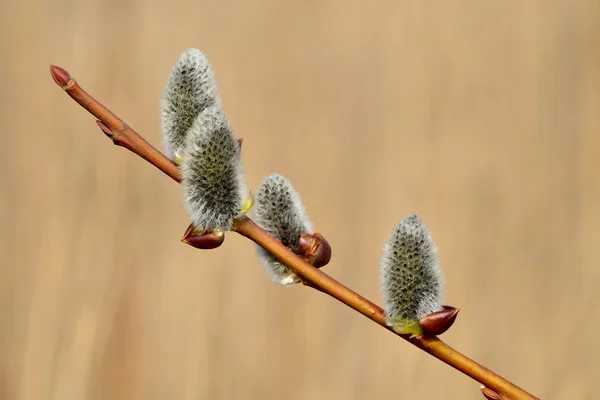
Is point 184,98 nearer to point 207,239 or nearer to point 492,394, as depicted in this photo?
point 207,239

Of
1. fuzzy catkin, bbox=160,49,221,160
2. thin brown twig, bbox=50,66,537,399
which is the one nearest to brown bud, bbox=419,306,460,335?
thin brown twig, bbox=50,66,537,399

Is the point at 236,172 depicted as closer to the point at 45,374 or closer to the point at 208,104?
the point at 208,104

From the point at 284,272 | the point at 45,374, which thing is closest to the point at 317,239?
the point at 284,272

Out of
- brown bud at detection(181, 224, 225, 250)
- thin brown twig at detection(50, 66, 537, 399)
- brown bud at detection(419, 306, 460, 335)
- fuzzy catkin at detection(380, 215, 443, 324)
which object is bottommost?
→ brown bud at detection(181, 224, 225, 250)

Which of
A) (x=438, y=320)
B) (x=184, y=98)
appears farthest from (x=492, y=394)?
(x=184, y=98)

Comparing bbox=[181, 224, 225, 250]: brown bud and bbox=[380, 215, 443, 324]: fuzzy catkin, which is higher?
bbox=[380, 215, 443, 324]: fuzzy catkin

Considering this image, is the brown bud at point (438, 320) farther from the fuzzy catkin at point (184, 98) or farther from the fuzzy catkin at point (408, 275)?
the fuzzy catkin at point (184, 98)

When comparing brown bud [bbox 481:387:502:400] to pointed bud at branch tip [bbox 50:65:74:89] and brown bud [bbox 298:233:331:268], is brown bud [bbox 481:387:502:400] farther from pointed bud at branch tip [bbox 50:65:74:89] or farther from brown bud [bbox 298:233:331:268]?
pointed bud at branch tip [bbox 50:65:74:89]
